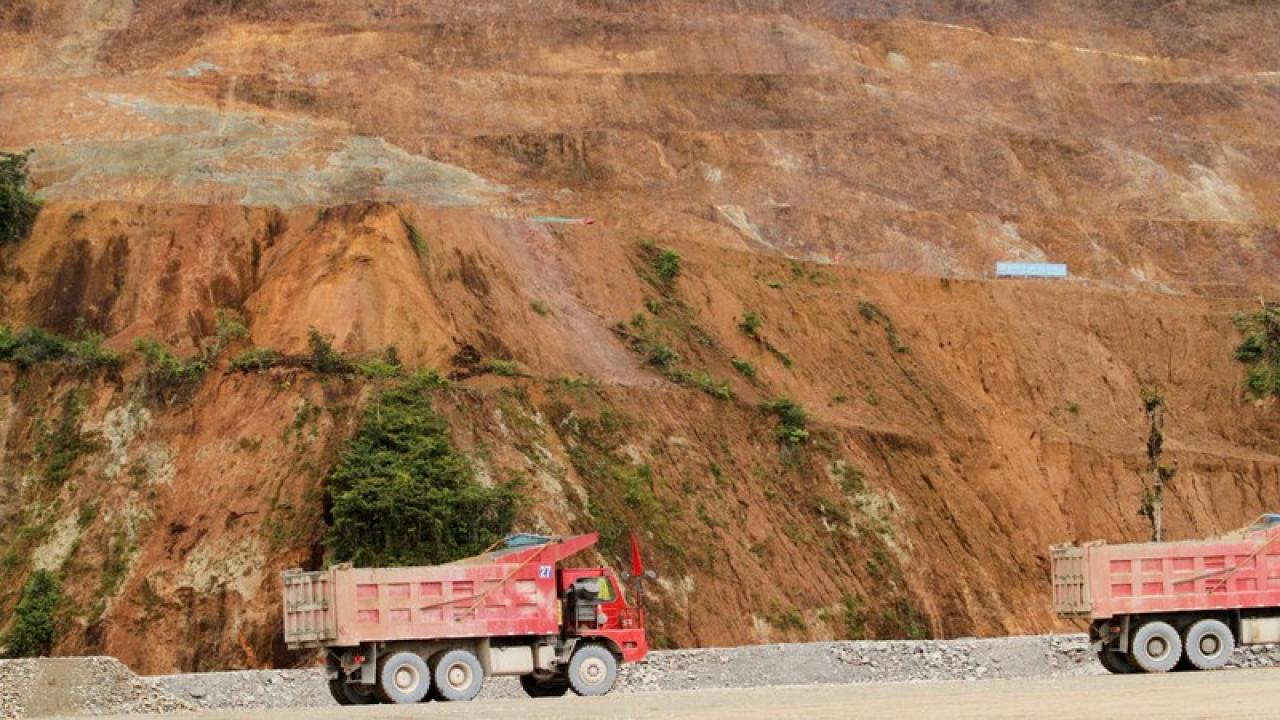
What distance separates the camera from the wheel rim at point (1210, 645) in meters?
40.0

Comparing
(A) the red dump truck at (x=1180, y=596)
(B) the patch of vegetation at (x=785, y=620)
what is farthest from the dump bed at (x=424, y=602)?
(B) the patch of vegetation at (x=785, y=620)

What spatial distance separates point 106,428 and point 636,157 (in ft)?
99.3

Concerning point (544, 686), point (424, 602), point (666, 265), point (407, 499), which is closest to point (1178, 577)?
point (544, 686)

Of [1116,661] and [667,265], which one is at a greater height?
[667,265]

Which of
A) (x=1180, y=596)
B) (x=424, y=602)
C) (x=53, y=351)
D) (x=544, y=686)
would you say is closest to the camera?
(x=424, y=602)

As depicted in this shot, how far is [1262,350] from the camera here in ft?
242

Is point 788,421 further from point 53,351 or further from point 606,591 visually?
point 606,591

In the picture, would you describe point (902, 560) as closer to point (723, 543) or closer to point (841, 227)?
point (723, 543)

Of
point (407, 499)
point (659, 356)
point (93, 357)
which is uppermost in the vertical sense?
point (93, 357)

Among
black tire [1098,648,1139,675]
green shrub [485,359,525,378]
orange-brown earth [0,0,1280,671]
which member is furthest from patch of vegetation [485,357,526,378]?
black tire [1098,648,1139,675]

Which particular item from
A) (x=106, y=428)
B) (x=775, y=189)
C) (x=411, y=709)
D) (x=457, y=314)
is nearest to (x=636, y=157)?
(x=775, y=189)

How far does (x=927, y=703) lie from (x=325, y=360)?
74.5 feet

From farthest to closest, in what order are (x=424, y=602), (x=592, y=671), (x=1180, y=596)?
(x=1180, y=596) → (x=592, y=671) → (x=424, y=602)

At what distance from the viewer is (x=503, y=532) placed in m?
48.7
